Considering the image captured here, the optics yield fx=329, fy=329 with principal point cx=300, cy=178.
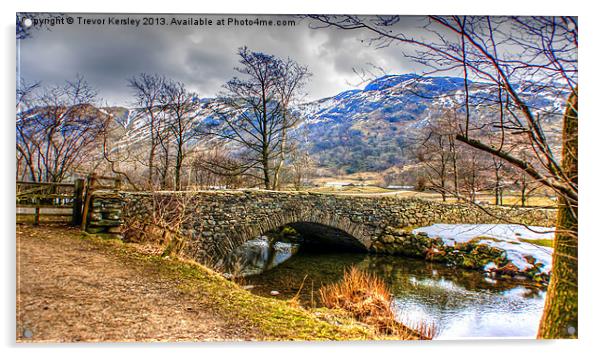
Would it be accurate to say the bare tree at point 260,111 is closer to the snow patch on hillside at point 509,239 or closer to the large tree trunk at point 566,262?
the large tree trunk at point 566,262

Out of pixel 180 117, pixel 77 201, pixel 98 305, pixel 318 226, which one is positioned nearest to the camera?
pixel 98 305

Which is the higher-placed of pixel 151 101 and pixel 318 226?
pixel 151 101

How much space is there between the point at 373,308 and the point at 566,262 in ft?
7.00

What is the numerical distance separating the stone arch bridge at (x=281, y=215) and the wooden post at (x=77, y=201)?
0.20 metres

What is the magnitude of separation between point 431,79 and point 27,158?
4054mm

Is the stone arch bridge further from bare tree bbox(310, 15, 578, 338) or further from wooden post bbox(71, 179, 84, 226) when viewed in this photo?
bare tree bbox(310, 15, 578, 338)

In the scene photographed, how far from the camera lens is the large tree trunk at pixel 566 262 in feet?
7.99

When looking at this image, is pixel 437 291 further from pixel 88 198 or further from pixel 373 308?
pixel 88 198

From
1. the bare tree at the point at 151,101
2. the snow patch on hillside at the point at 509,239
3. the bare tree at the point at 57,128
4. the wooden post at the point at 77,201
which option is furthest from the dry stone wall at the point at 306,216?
the bare tree at the point at 57,128

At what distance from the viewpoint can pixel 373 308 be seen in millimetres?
4094

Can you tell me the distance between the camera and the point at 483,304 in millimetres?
4648

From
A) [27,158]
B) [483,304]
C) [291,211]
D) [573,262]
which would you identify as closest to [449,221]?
[483,304]

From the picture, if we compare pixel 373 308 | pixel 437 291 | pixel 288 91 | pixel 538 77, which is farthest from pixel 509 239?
pixel 288 91

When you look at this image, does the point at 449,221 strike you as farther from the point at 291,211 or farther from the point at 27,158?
the point at 27,158
